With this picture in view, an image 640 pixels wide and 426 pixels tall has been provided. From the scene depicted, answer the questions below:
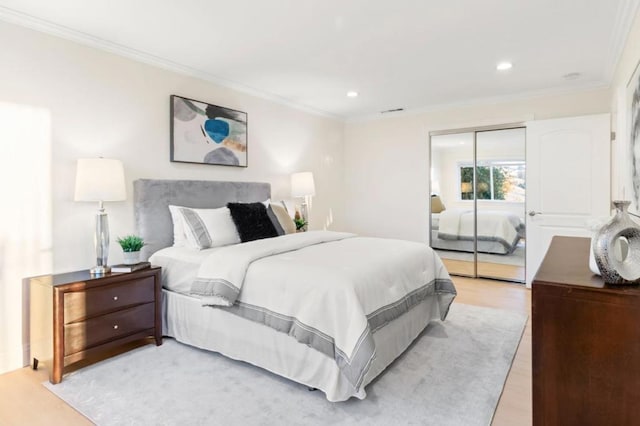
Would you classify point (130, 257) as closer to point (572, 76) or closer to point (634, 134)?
point (634, 134)

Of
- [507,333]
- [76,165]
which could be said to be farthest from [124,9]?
[507,333]

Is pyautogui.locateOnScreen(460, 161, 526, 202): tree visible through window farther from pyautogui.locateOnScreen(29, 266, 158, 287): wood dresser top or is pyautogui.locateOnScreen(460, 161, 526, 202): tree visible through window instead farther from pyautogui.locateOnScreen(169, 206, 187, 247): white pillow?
pyautogui.locateOnScreen(29, 266, 158, 287): wood dresser top

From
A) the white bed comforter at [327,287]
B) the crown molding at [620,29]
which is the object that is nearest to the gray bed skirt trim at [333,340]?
the white bed comforter at [327,287]

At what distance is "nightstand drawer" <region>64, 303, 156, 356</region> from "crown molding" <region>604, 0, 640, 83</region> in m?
4.03

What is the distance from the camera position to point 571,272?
139 centimetres

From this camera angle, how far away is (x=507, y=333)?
3088 millimetres

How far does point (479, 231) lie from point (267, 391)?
3.87 m

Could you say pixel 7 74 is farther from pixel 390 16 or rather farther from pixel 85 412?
pixel 390 16

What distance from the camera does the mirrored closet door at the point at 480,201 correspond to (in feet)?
15.4

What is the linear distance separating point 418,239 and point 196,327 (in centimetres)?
362

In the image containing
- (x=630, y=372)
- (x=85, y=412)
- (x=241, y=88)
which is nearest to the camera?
(x=630, y=372)

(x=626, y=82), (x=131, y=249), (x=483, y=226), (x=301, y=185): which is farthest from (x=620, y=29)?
(x=131, y=249)

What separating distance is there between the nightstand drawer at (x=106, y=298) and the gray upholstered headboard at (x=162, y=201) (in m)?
0.52

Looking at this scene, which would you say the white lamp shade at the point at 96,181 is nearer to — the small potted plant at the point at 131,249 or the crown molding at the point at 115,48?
the small potted plant at the point at 131,249
